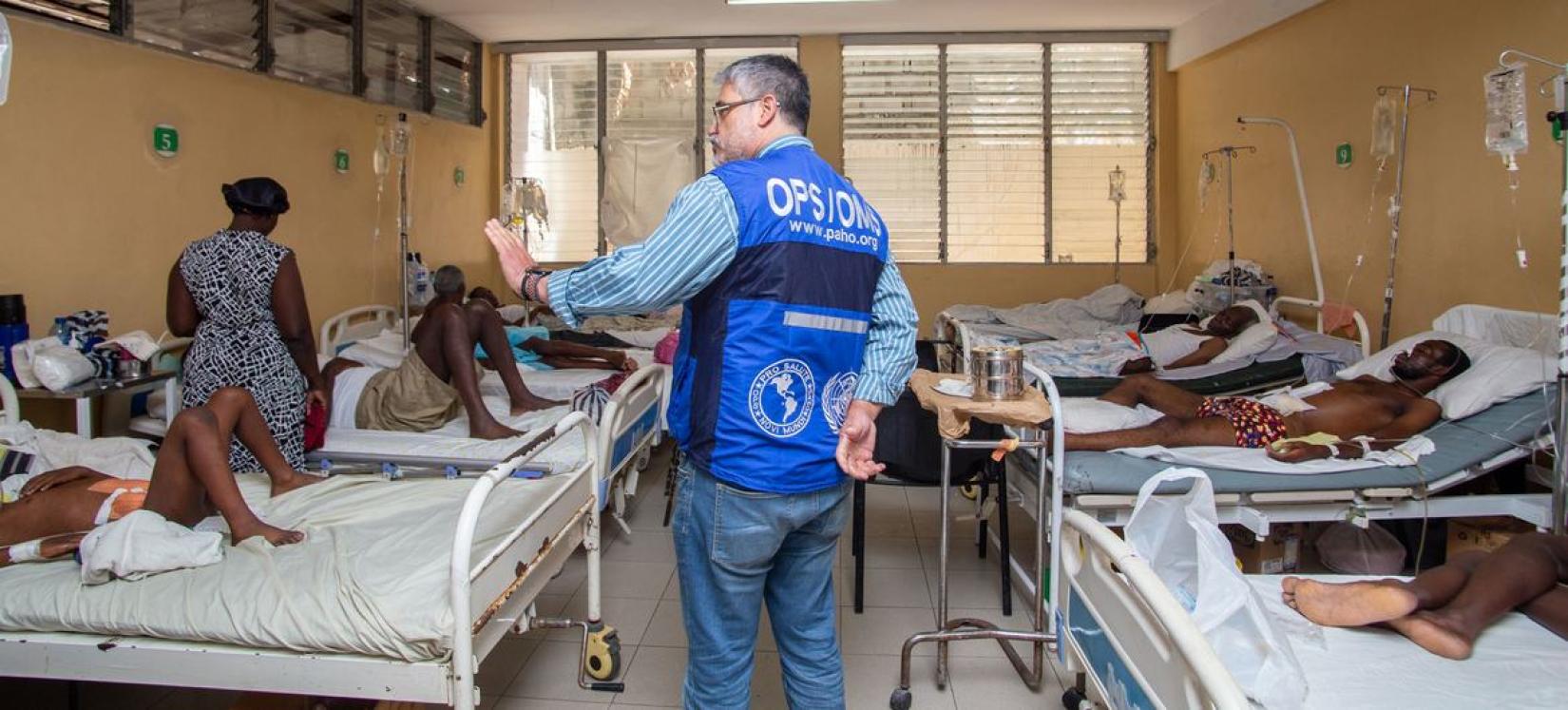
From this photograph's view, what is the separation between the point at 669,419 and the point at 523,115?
6.59 m

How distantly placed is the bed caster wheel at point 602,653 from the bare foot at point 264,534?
2.49 feet

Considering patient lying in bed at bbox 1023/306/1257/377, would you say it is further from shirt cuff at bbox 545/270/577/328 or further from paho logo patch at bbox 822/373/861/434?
shirt cuff at bbox 545/270/577/328

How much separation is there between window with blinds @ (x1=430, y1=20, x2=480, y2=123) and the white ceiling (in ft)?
0.35

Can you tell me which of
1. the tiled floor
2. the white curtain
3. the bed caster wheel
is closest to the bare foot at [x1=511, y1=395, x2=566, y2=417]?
the tiled floor

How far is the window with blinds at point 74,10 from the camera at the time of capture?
343cm

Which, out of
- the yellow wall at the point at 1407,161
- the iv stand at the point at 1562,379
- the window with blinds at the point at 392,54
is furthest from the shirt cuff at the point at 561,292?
the window with blinds at the point at 392,54

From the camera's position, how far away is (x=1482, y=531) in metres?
3.10

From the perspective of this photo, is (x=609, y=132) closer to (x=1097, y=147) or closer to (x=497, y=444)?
(x=1097, y=147)

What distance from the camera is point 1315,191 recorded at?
5.30 metres

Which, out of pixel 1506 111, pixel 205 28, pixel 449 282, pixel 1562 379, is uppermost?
pixel 205 28

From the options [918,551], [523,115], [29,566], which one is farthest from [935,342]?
[523,115]

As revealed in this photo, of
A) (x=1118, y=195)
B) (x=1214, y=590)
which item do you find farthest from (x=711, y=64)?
(x=1214, y=590)

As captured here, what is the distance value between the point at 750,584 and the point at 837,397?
1.23 feet

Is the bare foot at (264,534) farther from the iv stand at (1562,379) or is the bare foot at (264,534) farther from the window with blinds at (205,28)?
the iv stand at (1562,379)
